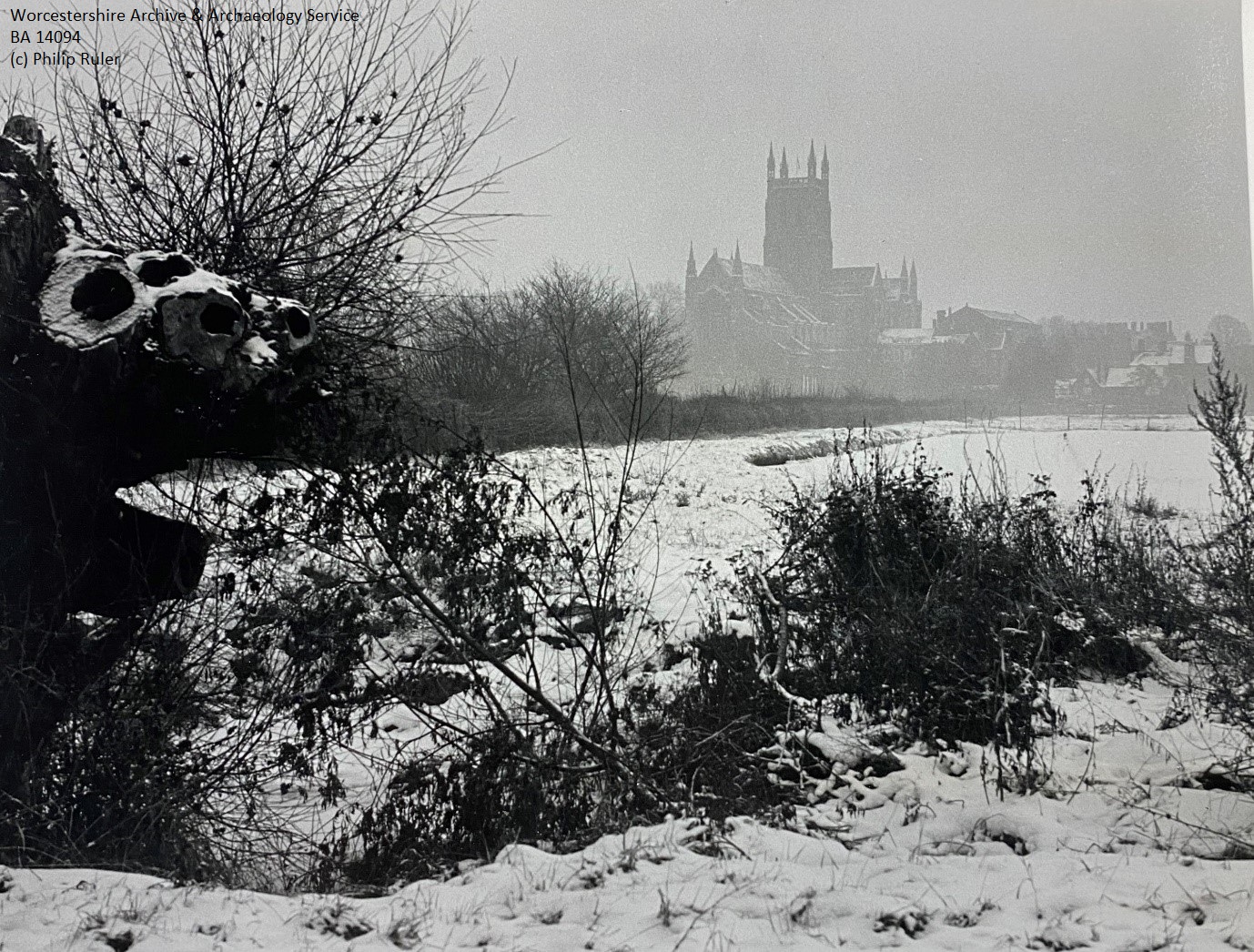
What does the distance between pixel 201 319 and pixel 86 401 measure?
674 mm

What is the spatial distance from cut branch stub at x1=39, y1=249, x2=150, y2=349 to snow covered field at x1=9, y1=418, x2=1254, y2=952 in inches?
80.8

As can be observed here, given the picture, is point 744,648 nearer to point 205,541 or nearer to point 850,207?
point 205,541

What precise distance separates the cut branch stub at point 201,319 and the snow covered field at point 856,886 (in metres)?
2.05

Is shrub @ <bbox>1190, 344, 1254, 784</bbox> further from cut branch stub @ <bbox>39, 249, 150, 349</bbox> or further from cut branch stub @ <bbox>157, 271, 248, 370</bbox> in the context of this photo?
cut branch stub @ <bbox>39, 249, 150, 349</bbox>

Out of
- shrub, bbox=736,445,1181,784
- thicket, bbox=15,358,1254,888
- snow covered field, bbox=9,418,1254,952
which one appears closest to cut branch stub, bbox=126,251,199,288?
thicket, bbox=15,358,1254,888

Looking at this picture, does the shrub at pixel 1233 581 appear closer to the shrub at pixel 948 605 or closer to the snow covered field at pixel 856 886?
the snow covered field at pixel 856 886

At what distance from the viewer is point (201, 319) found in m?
3.56

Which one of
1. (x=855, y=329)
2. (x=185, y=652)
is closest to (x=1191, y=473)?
(x=185, y=652)

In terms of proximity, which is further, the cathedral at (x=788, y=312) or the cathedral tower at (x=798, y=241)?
the cathedral at (x=788, y=312)

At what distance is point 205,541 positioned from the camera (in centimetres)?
471

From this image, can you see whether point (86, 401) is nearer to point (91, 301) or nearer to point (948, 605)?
point (91, 301)

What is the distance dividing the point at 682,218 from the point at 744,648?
11089 millimetres

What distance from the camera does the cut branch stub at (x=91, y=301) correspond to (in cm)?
344

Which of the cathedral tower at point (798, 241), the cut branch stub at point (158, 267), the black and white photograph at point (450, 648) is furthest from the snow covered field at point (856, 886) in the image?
the cathedral tower at point (798, 241)
